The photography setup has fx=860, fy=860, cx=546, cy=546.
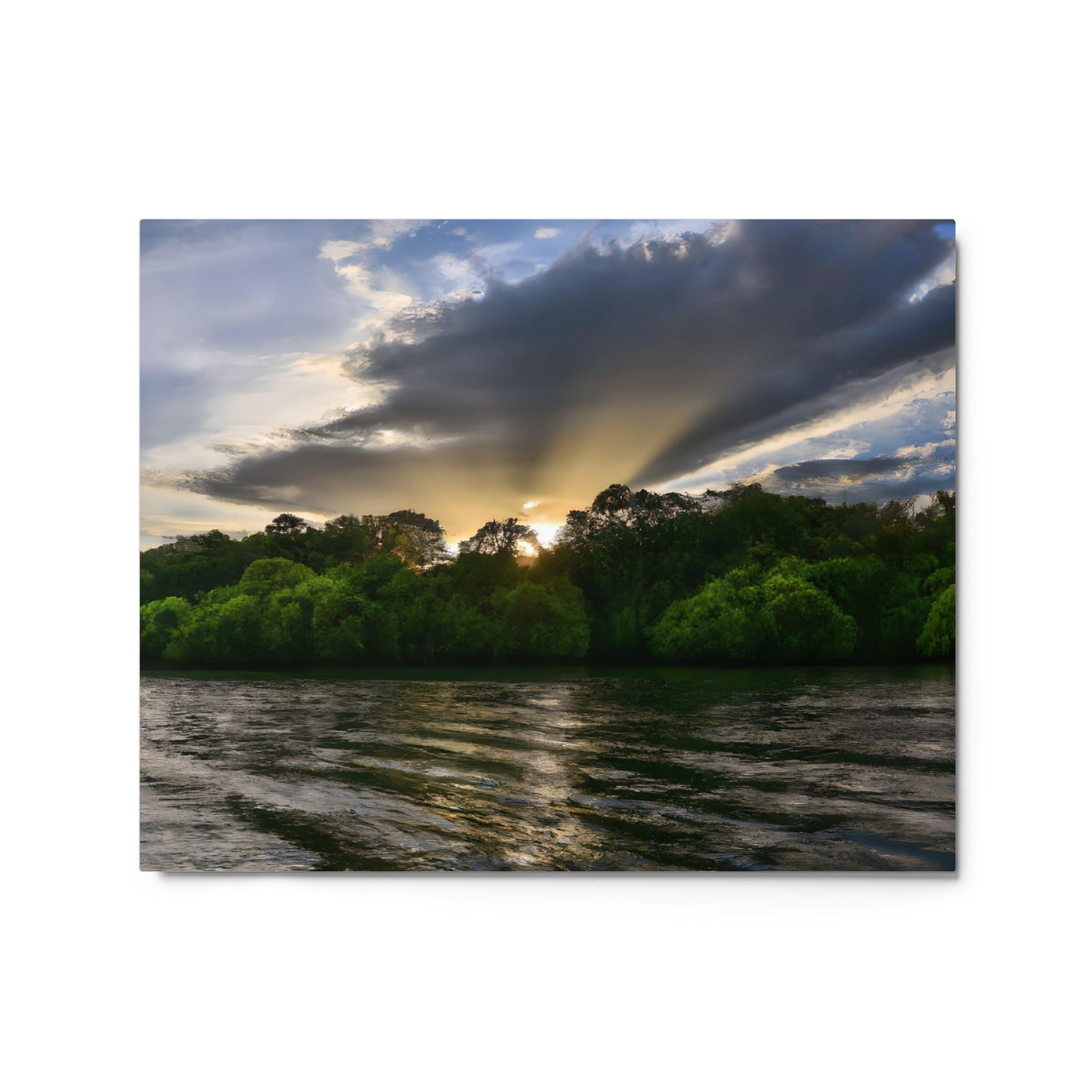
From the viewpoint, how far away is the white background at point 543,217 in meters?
2.80

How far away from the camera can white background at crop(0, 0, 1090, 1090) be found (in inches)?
110

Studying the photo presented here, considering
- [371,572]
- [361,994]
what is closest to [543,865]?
[361,994]

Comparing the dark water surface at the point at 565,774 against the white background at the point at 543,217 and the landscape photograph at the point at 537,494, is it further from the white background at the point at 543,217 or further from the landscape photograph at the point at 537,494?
the white background at the point at 543,217

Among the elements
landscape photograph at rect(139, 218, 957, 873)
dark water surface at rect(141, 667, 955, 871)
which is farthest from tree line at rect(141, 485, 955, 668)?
dark water surface at rect(141, 667, 955, 871)

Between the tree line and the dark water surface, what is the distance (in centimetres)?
12

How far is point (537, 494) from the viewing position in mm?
2918

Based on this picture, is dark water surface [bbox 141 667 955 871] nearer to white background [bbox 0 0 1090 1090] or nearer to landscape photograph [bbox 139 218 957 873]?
landscape photograph [bbox 139 218 957 873]

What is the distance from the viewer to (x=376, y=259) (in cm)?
290

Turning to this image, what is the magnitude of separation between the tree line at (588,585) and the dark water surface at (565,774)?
12 centimetres

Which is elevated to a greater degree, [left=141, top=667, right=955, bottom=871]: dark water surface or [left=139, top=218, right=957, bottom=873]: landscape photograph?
[left=139, top=218, right=957, bottom=873]: landscape photograph

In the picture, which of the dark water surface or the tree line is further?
the tree line
